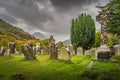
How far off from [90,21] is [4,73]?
40581 mm

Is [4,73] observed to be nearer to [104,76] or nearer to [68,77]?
[68,77]

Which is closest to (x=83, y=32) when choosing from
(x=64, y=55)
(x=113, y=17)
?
(x=113, y=17)

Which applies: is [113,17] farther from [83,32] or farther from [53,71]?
[53,71]

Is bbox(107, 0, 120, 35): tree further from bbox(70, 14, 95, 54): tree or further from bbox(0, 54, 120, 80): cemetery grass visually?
bbox(0, 54, 120, 80): cemetery grass

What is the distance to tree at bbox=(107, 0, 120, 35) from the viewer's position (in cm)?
3874

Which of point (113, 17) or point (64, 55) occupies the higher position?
point (113, 17)

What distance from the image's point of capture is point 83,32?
57.2 m

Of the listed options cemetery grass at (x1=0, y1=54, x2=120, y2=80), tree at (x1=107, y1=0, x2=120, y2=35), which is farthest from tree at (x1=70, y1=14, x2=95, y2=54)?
cemetery grass at (x1=0, y1=54, x2=120, y2=80)

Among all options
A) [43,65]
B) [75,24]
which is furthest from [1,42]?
[43,65]

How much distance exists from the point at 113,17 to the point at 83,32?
18277 millimetres

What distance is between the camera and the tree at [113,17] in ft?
127

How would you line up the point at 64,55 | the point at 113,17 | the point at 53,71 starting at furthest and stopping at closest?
the point at 113,17 → the point at 64,55 → the point at 53,71

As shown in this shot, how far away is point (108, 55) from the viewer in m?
28.5

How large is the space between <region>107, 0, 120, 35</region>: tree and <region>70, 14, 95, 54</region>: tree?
1455 cm
